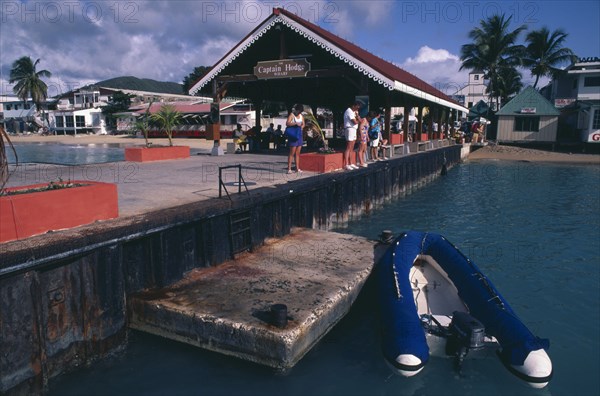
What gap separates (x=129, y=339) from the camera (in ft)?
18.5

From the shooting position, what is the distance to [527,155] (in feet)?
117

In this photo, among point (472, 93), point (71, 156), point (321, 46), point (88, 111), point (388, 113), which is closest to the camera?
point (321, 46)

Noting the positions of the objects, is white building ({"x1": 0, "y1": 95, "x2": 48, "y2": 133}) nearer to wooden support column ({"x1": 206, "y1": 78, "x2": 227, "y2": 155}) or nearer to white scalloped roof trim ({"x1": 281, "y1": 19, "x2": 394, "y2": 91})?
wooden support column ({"x1": 206, "y1": 78, "x2": 227, "y2": 155})

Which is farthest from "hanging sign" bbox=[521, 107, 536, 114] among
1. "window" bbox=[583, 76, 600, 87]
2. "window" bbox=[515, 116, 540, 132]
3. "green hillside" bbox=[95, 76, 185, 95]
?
"green hillside" bbox=[95, 76, 185, 95]

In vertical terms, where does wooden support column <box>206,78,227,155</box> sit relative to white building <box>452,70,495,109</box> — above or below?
below

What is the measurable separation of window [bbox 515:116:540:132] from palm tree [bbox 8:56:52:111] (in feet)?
236

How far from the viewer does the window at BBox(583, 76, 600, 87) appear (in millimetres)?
37688

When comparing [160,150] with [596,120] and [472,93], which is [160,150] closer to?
[596,120]

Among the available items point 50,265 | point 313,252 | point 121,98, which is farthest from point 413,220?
point 121,98

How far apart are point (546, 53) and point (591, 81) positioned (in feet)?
25.7

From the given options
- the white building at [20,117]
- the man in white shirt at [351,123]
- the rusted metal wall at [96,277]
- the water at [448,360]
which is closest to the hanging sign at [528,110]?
the water at [448,360]

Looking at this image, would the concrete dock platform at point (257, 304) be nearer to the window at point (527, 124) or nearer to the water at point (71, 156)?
the water at point (71, 156)

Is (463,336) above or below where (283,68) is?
below

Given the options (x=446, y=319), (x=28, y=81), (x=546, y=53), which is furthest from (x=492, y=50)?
(x=28, y=81)
